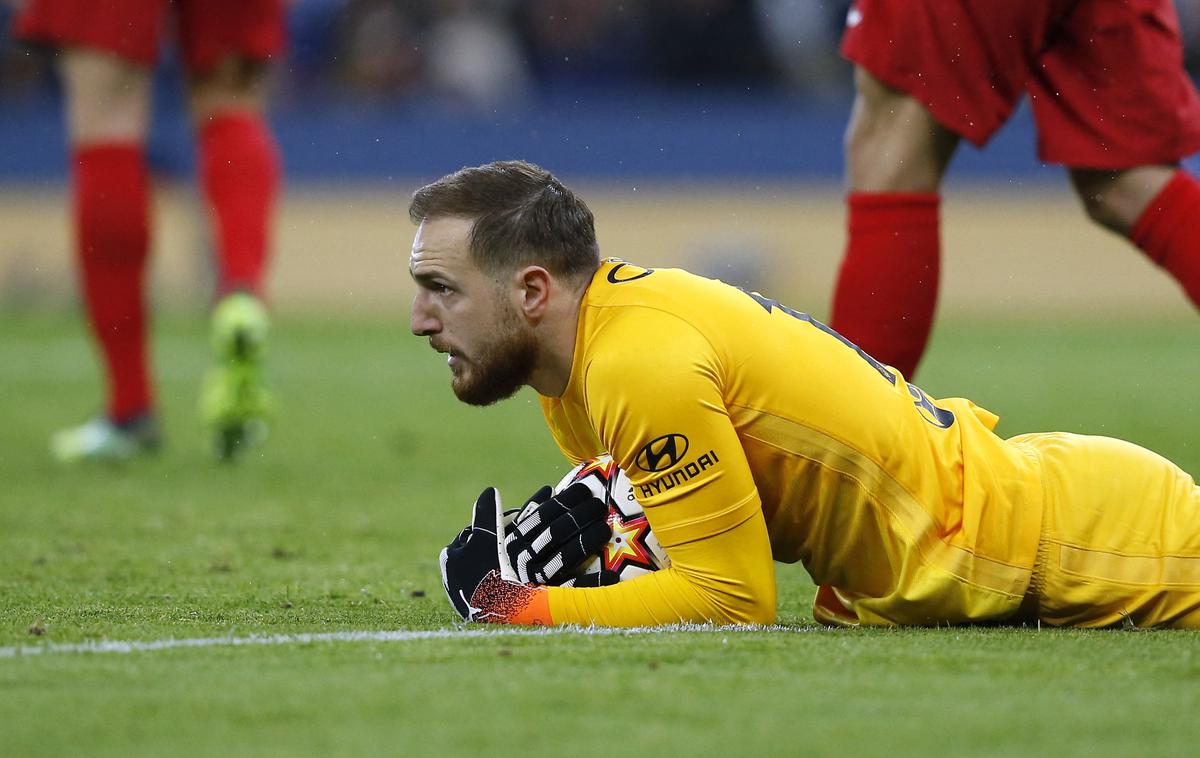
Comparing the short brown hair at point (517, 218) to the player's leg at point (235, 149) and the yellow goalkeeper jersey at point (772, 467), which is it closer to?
the yellow goalkeeper jersey at point (772, 467)

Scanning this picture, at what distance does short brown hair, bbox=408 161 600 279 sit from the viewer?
2777mm

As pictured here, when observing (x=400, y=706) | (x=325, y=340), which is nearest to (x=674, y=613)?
(x=400, y=706)

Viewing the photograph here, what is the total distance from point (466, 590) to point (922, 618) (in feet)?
2.45

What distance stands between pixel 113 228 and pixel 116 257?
0.09m

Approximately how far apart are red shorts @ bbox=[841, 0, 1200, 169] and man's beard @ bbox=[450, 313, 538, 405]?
1155 mm

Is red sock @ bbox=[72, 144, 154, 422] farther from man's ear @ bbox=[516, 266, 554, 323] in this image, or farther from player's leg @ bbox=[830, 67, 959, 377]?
man's ear @ bbox=[516, 266, 554, 323]

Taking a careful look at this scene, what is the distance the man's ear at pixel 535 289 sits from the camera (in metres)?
2.77

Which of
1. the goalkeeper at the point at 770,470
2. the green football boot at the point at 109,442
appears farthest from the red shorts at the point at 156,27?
the goalkeeper at the point at 770,470

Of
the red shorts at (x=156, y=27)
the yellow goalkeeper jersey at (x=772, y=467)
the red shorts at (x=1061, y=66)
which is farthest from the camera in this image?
the red shorts at (x=156, y=27)

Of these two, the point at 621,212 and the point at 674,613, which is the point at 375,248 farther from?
the point at 674,613

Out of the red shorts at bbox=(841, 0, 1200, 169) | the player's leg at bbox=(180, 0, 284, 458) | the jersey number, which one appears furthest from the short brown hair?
the player's leg at bbox=(180, 0, 284, 458)

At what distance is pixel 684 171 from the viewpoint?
14.7m

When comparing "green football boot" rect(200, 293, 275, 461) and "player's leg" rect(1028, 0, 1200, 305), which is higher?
"player's leg" rect(1028, 0, 1200, 305)

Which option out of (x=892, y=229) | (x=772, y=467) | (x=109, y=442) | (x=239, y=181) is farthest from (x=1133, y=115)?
(x=109, y=442)
